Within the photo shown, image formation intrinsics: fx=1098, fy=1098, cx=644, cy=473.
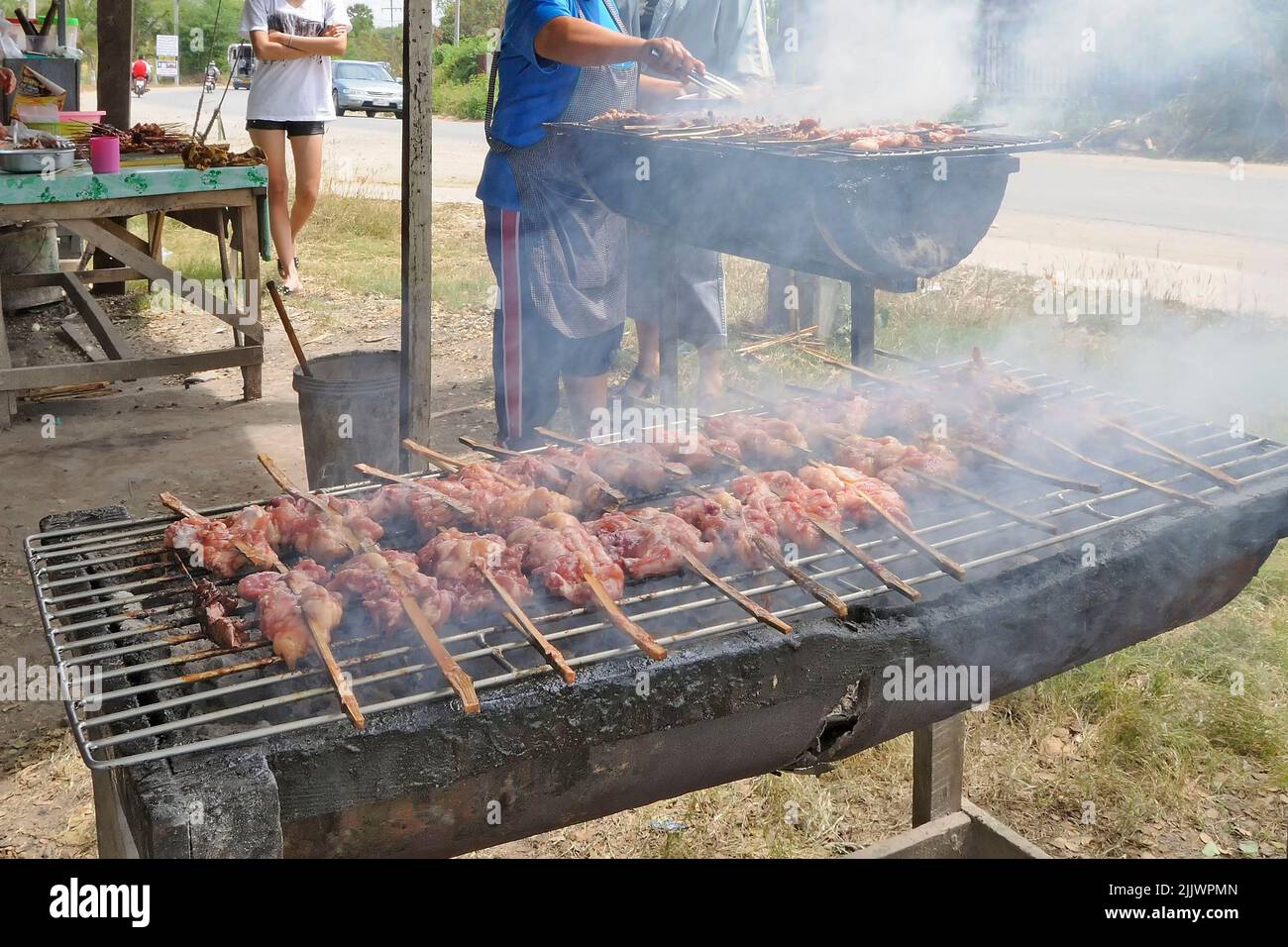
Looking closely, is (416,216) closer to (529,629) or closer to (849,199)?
(849,199)

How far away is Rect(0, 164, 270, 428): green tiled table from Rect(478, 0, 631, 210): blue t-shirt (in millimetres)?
2865

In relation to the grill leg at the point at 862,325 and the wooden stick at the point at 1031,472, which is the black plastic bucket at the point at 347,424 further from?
the wooden stick at the point at 1031,472

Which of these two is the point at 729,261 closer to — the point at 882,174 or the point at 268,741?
the point at 882,174

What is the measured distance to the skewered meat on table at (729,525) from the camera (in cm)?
273

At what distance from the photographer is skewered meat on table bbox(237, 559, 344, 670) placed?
2242 mm

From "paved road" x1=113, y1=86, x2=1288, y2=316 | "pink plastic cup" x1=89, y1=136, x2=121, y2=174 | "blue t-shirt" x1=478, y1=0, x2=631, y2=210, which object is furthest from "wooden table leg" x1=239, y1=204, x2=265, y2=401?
"paved road" x1=113, y1=86, x2=1288, y2=316

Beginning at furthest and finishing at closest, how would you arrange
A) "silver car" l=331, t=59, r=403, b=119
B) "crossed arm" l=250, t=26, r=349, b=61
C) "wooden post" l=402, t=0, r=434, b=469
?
"silver car" l=331, t=59, r=403, b=119 → "crossed arm" l=250, t=26, r=349, b=61 → "wooden post" l=402, t=0, r=434, b=469

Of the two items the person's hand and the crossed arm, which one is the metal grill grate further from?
the crossed arm

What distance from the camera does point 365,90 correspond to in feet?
108

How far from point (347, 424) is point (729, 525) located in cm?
321

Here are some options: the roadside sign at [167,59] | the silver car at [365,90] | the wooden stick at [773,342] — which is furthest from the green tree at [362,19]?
the wooden stick at [773,342]

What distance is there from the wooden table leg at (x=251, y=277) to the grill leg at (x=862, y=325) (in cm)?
477

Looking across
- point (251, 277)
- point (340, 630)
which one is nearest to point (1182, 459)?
point (340, 630)
